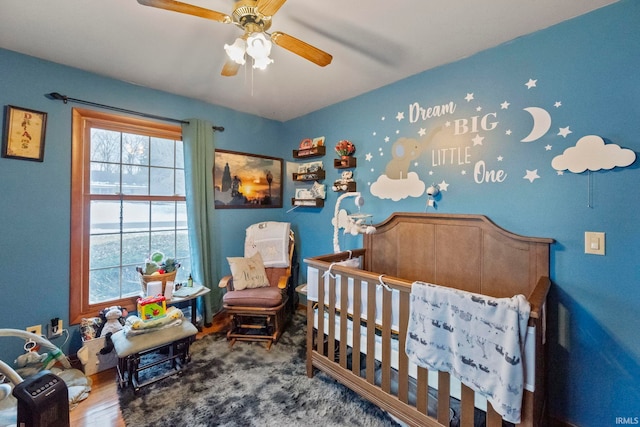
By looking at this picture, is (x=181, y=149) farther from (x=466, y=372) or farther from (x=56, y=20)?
(x=466, y=372)

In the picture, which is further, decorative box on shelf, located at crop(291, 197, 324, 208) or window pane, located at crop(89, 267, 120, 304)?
decorative box on shelf, located at crop(291, 197, 324, 208)

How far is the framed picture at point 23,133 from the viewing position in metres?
1.93

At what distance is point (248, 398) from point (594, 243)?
2.35 metres

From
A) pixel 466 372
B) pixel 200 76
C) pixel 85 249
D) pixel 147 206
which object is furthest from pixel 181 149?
pixel 466 372

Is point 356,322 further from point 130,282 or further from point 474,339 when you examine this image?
point 130,282

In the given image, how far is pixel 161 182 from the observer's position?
→ 2773 mm

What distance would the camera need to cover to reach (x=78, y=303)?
2.23m

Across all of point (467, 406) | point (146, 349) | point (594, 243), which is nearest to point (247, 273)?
point (146, 349)

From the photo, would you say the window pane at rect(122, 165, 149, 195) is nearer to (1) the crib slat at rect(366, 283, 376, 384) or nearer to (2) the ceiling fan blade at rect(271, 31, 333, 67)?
(2) the ceiling fan blade at rect(271, 31, 333, 67)

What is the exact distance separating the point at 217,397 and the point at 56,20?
2.61 meters

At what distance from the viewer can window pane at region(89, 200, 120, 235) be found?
7.73ft

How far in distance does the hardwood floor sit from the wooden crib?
1.28 meters

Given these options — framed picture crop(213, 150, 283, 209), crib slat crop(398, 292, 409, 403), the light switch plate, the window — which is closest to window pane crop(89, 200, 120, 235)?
the window

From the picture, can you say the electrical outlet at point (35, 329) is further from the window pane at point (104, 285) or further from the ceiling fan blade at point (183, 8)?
the ceiling fan blade at point (183, 8)
